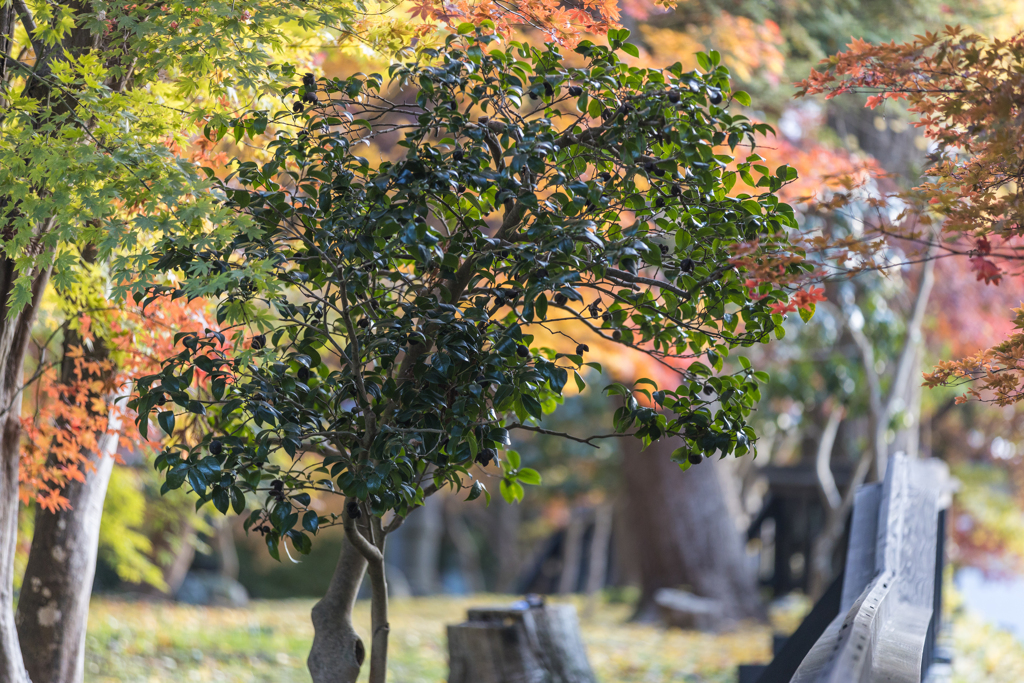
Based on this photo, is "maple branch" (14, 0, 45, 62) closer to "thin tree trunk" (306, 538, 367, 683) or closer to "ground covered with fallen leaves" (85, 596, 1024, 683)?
"thin tree trunk" (306, 538, 367, 683)

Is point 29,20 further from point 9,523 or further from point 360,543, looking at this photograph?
point 360,543

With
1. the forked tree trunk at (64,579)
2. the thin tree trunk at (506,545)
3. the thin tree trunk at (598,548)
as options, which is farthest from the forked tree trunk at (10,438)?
the thin tree trunk at (506,545)

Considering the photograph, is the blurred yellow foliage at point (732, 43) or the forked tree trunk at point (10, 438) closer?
the forked tree trunk at point (10, 438)

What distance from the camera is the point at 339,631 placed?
3402 millimetres

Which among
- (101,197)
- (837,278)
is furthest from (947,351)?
(101,197)

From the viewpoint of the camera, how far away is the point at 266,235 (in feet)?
9.25

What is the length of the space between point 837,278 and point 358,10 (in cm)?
199

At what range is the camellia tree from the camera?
8.68ft

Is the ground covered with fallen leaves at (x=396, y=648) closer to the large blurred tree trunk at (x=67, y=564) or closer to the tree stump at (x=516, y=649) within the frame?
the large blurred tree trunk at (x=67, y=564)

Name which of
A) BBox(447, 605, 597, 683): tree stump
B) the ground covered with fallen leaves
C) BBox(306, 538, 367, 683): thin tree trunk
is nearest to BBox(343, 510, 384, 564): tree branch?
BBox(306, 538, 367, 683): thin tree trunk

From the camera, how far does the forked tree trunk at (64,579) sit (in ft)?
13.3

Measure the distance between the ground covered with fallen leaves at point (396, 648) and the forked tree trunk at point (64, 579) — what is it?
172cm

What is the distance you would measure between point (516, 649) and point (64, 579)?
2.26 metres

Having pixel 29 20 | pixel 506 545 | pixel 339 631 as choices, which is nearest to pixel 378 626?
pixel 339 631
